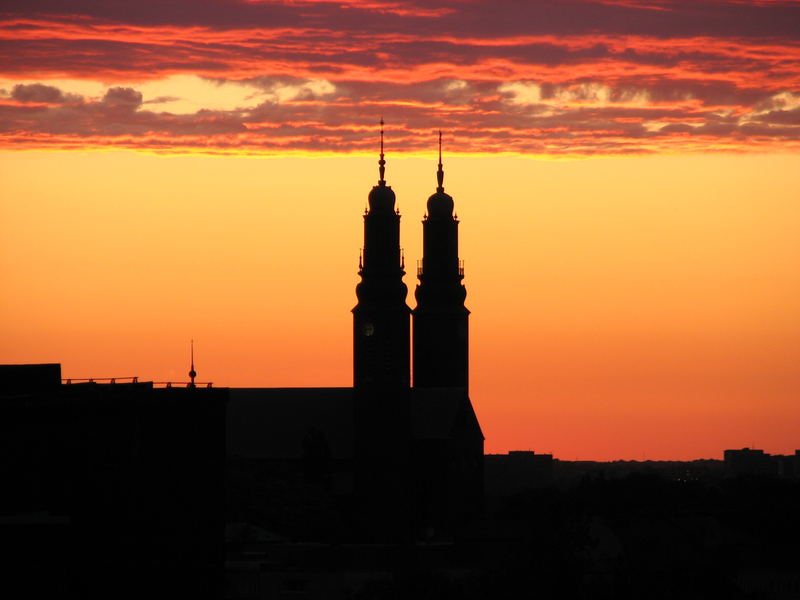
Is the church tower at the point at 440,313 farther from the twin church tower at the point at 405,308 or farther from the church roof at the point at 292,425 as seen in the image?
the church roof at the point at 292,425

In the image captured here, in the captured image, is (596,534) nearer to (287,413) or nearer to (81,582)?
(287,413)

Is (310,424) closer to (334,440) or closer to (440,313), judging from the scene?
(334,440)

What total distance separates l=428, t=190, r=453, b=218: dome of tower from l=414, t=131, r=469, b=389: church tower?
0.16m

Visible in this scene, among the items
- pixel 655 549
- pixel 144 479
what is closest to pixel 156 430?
pixel 144 479

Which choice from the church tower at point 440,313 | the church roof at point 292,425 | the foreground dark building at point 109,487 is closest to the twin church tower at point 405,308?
the church tower at point 440,313

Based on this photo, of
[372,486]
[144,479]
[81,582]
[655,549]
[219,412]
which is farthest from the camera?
[372,486]

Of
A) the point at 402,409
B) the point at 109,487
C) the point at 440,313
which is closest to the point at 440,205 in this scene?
the point at 440,313

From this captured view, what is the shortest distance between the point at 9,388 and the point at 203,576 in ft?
38.6

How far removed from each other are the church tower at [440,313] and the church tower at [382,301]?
6.82 m

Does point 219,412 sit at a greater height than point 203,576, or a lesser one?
greater

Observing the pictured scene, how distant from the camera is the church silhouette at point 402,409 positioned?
17738cm

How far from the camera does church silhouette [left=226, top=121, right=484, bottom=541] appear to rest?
177m

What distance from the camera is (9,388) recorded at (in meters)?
113

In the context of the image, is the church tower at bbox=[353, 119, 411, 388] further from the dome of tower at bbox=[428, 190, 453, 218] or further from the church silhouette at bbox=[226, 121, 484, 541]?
the dome of tower at bbox=[428, 190, 453, 218]
